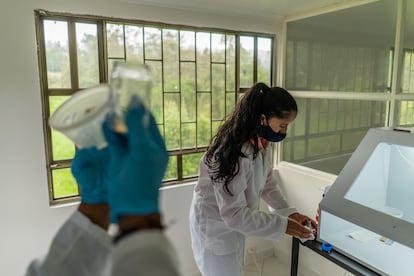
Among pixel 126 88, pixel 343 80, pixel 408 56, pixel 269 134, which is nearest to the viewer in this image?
pixel 126 88

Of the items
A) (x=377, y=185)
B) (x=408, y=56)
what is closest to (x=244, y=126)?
(x=377, y=185)

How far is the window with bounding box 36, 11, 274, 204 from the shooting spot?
202 cm

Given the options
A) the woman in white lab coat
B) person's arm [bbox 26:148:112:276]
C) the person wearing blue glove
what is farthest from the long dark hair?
the person wearing blue glove

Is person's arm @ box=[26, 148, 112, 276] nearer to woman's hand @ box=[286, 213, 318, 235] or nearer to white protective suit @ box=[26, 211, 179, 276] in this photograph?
white protective suit @ box=[26, 211, 179, 276]

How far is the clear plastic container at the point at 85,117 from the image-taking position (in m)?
0.62

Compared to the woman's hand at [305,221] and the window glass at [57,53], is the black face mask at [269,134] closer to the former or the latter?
the woman's hand at [305,221]

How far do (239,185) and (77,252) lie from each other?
89cm

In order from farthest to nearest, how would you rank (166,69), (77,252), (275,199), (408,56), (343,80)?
(343,80) → (166,69) → (408,56) → (275,199) → (77,252)

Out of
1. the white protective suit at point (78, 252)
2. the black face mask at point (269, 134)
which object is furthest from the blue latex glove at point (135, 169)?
the black face mask at point (269, 134)

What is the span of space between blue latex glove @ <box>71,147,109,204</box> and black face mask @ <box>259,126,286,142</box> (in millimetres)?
981

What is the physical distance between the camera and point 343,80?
2482 mm

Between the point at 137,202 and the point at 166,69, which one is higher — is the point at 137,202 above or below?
below

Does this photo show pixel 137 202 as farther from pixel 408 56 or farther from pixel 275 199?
pixel 408 56

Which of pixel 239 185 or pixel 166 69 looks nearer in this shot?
pixel 239 185
